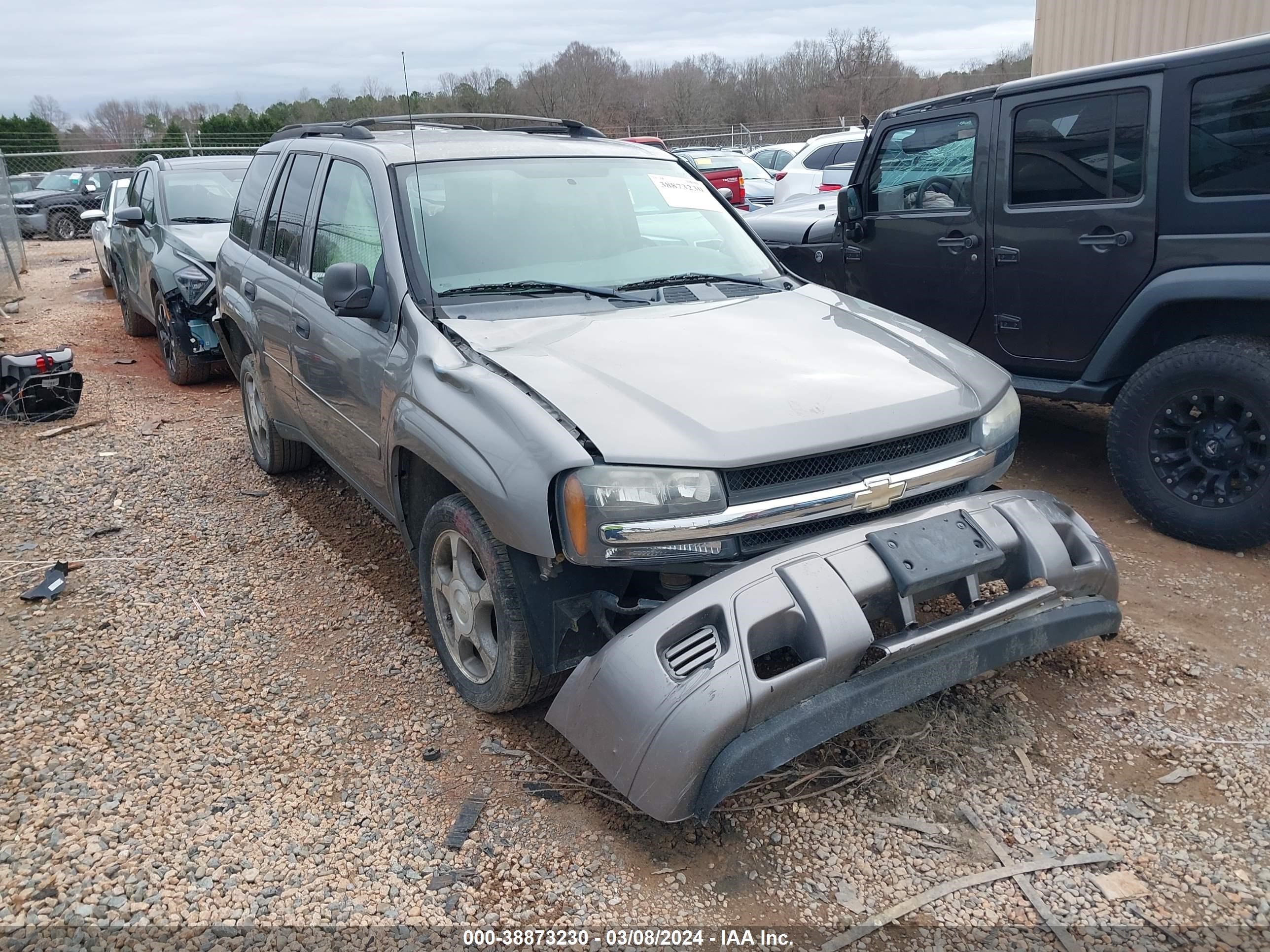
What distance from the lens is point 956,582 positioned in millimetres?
2730

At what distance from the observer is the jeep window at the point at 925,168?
206 inches

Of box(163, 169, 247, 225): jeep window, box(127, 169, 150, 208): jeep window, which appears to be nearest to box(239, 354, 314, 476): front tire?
box(163, 169, 247, 225): jeep window

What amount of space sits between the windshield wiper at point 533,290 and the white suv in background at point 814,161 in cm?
1028

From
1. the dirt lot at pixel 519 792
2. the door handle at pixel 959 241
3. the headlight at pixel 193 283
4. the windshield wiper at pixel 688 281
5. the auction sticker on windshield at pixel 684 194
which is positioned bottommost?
the dirt lot at pixel 519 792

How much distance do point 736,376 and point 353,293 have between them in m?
1.42

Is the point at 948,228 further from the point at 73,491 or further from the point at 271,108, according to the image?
the point at 271,108

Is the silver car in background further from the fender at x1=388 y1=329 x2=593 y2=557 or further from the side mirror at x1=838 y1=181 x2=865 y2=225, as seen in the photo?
the fender at x1=388 y1=329 x2=593 y2=557

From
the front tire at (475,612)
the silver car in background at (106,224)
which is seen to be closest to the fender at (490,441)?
the front tire at (475,612)

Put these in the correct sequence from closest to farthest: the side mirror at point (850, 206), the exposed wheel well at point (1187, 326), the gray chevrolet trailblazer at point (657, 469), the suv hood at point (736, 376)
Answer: the gray chevrolet trailblazer at point (657, 469)
the suv hood at point (736, 376)
the exposed wheel well at point (1187, 326)
the side mirror at point (850, 206)

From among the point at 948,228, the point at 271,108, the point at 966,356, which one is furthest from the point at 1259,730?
the point at 271,108

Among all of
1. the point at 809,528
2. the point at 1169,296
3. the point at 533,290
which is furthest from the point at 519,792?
the point at 1169,296

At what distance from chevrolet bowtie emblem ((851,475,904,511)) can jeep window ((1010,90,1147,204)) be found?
8.35 feet

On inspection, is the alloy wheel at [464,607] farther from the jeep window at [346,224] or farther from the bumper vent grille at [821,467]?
the jeep window at [346,224]

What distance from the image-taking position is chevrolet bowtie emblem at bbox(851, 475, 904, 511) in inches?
110
